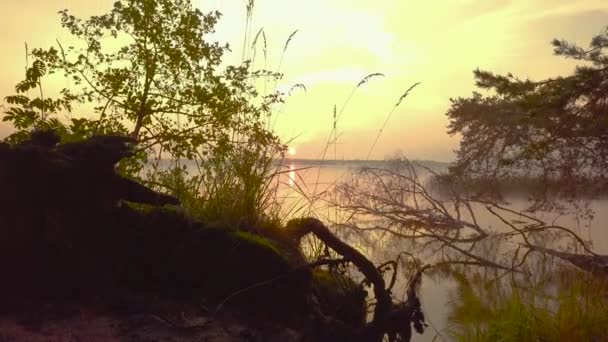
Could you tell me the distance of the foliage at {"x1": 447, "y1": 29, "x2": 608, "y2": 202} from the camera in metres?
6.23

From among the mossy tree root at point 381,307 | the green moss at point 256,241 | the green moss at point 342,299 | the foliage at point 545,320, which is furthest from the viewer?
the foliage at point 545,320

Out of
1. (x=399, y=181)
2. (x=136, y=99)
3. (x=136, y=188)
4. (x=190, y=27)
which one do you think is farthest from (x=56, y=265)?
(x=399, y=181)

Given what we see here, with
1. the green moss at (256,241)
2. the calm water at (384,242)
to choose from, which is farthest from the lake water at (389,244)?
the green moss at (256,241)

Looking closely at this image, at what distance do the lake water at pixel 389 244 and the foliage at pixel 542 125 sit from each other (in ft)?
4.23

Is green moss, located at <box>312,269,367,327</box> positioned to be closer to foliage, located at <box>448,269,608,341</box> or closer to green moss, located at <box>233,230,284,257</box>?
green moss, located at <box>233,230,284,257</box>

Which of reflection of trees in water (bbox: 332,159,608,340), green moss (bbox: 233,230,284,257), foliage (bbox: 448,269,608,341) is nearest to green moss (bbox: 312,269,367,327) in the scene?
green moss (bbox: 233,230,284,257)

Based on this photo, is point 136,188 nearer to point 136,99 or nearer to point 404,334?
point 404,334

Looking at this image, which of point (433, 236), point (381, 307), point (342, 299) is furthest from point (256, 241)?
point (433, 236)

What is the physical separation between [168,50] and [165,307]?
12.3ft

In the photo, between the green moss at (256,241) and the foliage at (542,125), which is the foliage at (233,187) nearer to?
the green moss at (256,241)

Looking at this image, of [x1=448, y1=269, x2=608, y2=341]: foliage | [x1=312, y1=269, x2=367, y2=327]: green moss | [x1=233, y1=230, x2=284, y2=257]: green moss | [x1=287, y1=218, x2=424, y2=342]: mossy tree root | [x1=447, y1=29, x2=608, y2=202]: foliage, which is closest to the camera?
[x1=233, y1=230, x2=284, y2=257]: green moss

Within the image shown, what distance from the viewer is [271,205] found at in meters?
3.78

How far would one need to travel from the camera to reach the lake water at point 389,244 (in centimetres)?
440

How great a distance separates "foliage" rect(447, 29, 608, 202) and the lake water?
129 cm
